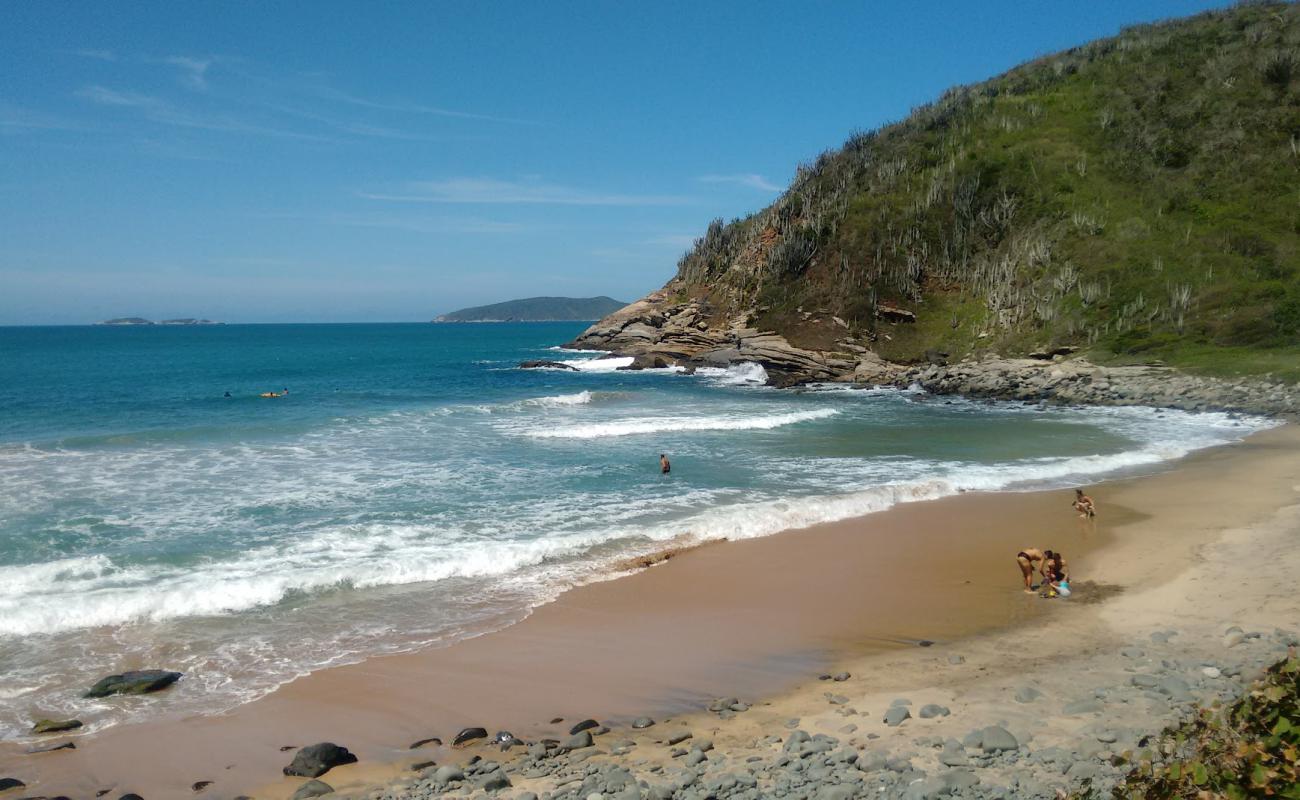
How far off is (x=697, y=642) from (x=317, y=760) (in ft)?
15.3

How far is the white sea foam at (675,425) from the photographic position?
94.1 ft

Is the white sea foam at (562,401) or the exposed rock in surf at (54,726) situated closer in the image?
the exposed rock in surf at (54,726)

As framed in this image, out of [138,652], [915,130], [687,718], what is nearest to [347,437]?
[138,652]

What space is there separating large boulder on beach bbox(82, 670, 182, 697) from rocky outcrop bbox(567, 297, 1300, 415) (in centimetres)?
3362

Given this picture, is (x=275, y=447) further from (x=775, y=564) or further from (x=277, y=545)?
(x=775, y=564)

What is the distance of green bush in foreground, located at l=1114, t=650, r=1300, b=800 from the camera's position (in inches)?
105

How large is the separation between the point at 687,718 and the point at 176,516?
13865 mm

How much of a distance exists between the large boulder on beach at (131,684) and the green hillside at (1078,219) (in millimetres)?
38287

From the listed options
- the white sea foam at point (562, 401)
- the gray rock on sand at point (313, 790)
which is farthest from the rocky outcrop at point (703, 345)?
the gray rock on sand at point (313, 790)

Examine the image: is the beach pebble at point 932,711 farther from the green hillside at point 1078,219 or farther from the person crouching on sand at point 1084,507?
the green hillside at point 1078,219

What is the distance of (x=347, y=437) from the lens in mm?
27953

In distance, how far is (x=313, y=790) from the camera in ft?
22.5

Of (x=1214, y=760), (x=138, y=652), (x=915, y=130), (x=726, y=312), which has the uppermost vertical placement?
(x=915, y=130)

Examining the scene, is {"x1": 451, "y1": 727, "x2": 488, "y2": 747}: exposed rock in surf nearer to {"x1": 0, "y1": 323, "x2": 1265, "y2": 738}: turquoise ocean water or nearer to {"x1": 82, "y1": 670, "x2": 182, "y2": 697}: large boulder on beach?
{"x1": 0, "y1": 323, "x2": 1265, "y2": 738}: turquoise ocean water
